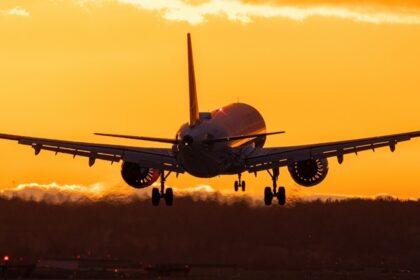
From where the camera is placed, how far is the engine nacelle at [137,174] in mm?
Answer: 152250

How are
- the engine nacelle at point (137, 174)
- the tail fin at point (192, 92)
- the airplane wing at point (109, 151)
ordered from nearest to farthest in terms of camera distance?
1. the tail fin at point (192, 92)
2. the airplane wing at point (109, 151)
3. the engine nacelle at point (137, 174)

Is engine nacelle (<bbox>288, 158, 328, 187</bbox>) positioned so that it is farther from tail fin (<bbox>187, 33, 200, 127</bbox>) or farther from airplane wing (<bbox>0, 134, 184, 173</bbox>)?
tail fin (<bbox>187, 33, 200, 127</bbox>)

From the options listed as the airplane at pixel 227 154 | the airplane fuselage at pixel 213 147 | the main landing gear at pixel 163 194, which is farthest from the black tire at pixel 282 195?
the main landing gear at pixel 163 194

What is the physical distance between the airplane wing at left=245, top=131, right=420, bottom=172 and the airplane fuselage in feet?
4.19

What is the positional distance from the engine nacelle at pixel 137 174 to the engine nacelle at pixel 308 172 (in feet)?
38.4

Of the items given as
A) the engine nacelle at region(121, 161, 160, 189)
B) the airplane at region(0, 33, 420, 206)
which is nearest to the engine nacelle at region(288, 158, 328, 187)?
the airplane at region(0, 33, 420, 206)

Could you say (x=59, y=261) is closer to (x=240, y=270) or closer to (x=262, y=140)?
(x=240, y=270)

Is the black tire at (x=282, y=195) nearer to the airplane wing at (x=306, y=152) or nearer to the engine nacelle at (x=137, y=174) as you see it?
the airplane wing at (x=306, y=152)

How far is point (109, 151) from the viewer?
15125 cm

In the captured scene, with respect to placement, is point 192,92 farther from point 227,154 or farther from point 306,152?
point 306,152

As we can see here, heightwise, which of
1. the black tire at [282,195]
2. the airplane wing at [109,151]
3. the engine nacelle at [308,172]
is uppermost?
the airplane wing at [109,151]

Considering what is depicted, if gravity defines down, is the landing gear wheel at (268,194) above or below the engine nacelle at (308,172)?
below

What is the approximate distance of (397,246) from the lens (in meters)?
188

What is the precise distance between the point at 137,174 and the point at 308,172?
47.0 feet
